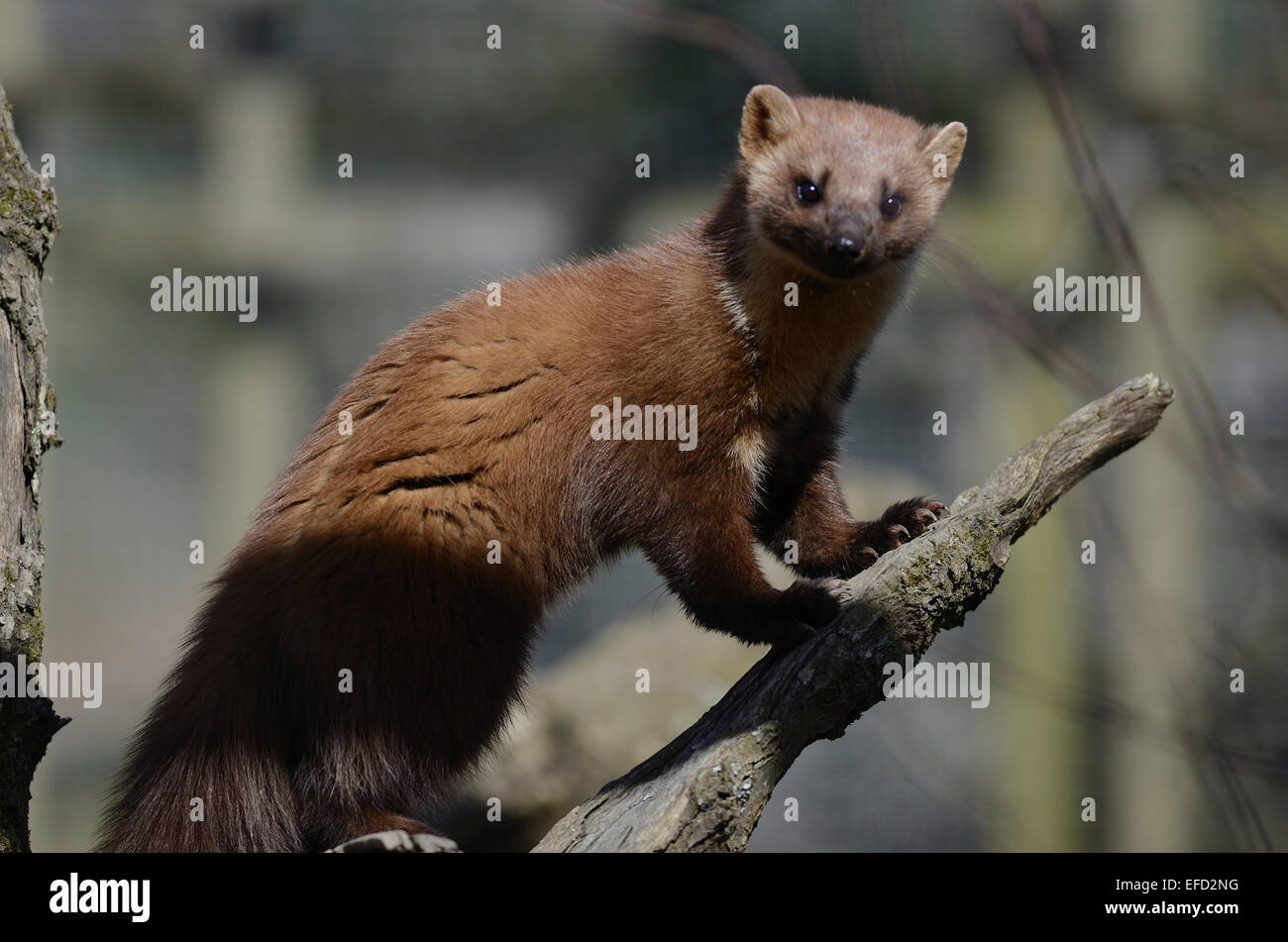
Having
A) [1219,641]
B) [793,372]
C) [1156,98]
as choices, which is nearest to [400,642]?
[793,372]

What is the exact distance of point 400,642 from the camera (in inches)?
130

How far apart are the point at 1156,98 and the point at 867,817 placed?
13.5 ft

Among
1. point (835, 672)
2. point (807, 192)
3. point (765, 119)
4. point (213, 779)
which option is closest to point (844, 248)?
point (807, 192)

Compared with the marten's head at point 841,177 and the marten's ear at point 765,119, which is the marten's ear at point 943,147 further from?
the marten's ear at point 765,119

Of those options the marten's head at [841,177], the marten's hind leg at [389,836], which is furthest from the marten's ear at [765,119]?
the marten's hind leg at [389,836]

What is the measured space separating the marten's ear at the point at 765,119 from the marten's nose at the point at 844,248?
1.76 ft

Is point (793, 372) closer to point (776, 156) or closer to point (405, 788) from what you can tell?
point (776, 156)

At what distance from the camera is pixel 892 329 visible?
5.95 meters

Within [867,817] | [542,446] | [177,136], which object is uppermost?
[177,136]

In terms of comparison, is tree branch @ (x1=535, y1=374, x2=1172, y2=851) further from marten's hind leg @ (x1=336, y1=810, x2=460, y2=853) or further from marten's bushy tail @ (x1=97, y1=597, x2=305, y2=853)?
marten's bushy tail @ (x1=97, y1=597, x2=305, y2=853)

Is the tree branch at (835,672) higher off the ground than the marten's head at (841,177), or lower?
lower

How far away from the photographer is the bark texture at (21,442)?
10.4 ft

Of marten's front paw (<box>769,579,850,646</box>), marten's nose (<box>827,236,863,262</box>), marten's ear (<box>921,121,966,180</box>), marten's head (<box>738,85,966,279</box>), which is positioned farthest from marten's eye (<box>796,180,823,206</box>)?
marten's front paw (<box>769,579,850,646</box>)

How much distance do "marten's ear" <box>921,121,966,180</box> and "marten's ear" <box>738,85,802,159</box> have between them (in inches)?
16.9
